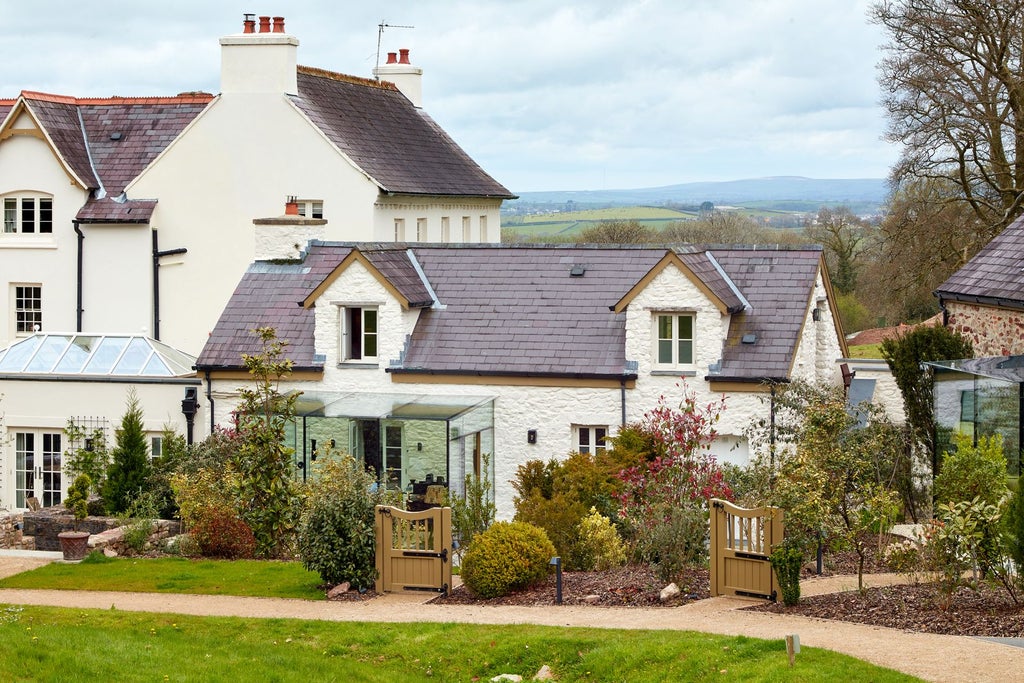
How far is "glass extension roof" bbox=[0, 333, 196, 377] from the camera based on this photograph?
3272 cm

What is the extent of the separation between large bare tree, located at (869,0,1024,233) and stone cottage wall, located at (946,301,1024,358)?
36.6ft

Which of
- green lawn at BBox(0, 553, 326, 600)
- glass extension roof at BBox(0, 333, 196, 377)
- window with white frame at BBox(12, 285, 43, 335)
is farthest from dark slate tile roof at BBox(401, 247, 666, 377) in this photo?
window with white frame at BBox(12, 285, 43, 335)

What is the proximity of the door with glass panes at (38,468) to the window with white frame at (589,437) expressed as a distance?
36.9 feet

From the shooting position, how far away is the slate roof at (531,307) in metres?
29.1

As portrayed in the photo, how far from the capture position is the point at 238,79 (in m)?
42.2

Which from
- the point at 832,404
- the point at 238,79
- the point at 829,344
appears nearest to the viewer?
the point at 832,404

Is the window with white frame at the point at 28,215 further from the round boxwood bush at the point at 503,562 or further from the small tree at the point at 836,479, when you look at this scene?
the round boxwood bush at the point at 503,562

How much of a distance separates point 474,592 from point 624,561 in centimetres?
282

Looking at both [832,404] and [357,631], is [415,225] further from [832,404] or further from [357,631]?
[357,631]

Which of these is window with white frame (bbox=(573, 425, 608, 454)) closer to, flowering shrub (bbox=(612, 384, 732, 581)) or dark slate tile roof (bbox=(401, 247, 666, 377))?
dark slate tile roof (bbox=(401, 247, 666, 377))

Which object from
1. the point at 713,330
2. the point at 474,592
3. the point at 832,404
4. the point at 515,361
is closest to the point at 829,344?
the point at 713,330

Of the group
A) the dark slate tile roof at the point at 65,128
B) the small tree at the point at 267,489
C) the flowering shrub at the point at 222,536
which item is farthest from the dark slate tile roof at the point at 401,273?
the dark slate tile roof at the point at 65,128

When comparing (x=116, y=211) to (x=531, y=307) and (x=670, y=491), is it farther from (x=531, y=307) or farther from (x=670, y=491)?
(x=670, y=491)

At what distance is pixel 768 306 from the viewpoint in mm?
29156
